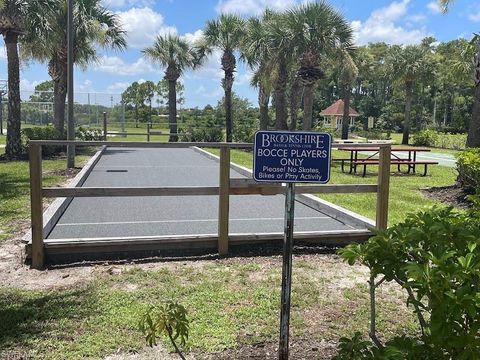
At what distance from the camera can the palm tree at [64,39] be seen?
18.2 m

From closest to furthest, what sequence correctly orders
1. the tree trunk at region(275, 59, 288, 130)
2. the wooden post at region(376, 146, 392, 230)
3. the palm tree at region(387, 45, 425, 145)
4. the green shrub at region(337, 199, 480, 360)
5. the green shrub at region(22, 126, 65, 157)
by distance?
the green shrub at region(337, 199, 480, 360) → the wooden post at region(376, 146, 392, 230) → the green shrub at region(22, 126, 65, 157) → the tree trunk at region(275, 59, 288, 130) → the palm tree at region(387, 45, 425, 145)

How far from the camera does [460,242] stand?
243 cm

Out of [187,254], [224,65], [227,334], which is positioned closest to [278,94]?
[224,65]

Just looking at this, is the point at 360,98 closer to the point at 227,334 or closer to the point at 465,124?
the point at 465,124

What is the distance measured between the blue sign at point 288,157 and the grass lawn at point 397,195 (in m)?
3.41

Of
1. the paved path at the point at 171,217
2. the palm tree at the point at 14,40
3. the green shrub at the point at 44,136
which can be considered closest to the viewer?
the paved path at the point at 171,217

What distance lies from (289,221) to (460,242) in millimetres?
988

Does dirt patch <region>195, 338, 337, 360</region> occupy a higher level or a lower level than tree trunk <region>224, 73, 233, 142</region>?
lower

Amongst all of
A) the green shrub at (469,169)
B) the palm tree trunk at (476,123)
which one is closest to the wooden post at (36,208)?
the green shrub at (469,169)

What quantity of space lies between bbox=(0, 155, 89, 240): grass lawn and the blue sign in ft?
15.3

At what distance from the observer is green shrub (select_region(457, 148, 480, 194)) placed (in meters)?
9.88

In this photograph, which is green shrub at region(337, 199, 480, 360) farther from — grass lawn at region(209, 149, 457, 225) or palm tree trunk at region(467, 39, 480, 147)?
palm tree trunk at region(467, 39, 480, 147)

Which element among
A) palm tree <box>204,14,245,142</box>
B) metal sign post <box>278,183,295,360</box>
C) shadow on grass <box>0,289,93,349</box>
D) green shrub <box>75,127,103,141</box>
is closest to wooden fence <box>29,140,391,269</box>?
shadow on grass <box>0,289,93,349</box>

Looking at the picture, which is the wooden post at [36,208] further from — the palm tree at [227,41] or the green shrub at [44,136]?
the palm tree at [227,41]
